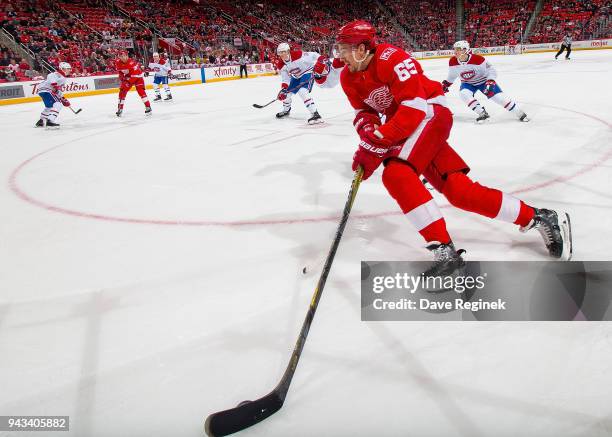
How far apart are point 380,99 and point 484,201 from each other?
68 centimetres

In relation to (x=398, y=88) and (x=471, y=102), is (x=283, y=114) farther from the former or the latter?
(x=398, y=88)

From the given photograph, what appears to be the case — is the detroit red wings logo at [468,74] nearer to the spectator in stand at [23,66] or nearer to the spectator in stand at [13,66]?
the spectator in stand at [13,66]

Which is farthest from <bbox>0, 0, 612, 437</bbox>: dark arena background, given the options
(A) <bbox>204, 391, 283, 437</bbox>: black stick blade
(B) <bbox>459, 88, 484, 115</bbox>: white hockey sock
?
(B) <bbox>459, 88, 484, 115</bbox>: white hockey sock

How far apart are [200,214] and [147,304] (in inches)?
46.1

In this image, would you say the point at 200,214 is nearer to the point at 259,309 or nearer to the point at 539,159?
the point at 259,309

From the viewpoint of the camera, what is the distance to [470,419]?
1.29m

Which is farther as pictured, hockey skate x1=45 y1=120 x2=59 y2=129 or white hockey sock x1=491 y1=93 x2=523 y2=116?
hockey skate x1=45 y1=120 x2=59 y2=129

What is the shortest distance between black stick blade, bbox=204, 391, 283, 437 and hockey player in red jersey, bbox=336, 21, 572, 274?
101cm

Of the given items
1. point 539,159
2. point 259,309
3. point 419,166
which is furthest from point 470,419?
point 539,159

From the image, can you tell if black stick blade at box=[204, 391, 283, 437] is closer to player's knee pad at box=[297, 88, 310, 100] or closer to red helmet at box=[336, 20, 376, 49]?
red helmet at box=[336, 20, 376, 49]

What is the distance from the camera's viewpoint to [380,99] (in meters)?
2.31

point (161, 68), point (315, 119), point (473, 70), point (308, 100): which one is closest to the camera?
point (473, 70)

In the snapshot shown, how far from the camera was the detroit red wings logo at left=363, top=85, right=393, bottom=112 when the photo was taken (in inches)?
89.0

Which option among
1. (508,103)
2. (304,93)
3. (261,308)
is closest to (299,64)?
(304,93)
